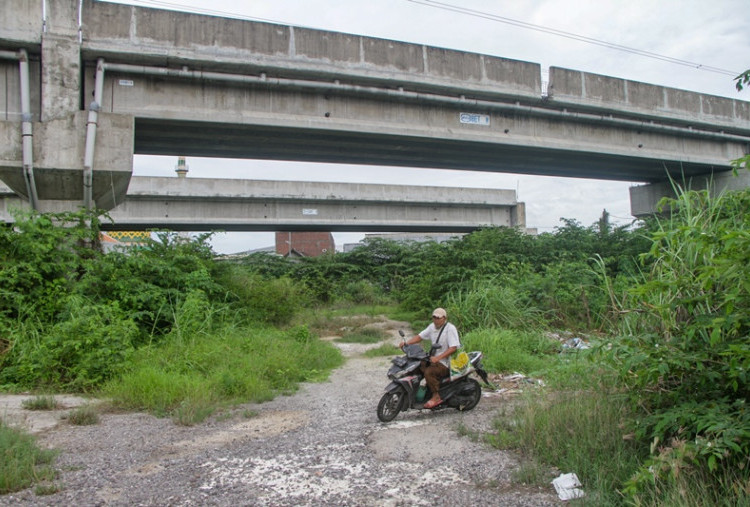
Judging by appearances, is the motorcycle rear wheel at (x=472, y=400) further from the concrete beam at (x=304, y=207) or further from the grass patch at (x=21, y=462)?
the concrete beam at (x=304, y=207)

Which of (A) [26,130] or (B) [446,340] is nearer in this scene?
(B) [446,340]

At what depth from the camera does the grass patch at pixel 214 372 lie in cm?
634

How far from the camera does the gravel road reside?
3.80m

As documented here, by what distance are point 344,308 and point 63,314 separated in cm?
1180

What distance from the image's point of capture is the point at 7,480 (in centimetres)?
380

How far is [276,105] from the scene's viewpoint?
12508 mm

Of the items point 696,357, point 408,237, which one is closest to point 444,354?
point 696,357

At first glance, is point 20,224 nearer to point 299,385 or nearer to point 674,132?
point 299,385

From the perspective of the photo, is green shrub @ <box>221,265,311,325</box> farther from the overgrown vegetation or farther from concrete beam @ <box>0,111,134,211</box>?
concrete beam @ <box>0,111,134,211</box>

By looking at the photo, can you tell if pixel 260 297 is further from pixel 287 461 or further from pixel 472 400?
pixel 287 461

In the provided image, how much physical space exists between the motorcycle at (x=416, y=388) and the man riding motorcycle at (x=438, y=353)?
0.06 m

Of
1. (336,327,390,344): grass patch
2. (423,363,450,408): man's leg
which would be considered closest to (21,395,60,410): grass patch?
(423,363,450,408): man's leg

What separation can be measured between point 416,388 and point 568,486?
2.42m

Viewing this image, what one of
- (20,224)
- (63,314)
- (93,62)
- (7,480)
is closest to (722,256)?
(7,480)
